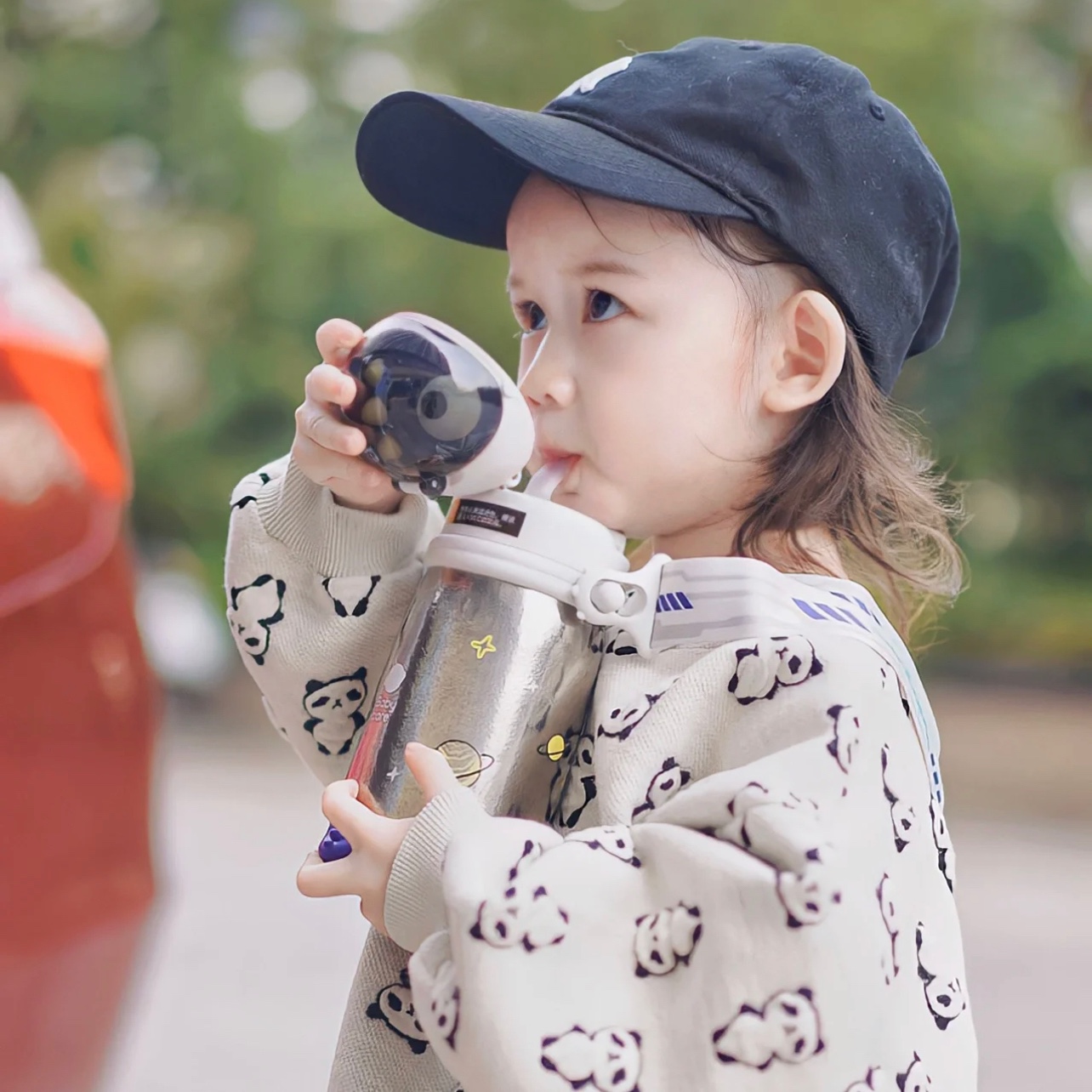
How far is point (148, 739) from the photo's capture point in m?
1.24

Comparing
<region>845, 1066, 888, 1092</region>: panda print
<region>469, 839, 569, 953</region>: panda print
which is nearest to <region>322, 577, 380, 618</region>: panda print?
<region>469, 839, 569, 953</region>: panda print

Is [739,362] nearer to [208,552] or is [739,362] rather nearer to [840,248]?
[840,248]

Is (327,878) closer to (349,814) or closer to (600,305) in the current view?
(349,814)

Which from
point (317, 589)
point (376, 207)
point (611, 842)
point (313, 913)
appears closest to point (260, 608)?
point (317, 589)

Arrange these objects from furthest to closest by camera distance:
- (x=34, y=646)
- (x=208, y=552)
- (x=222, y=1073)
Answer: (x=208, y=552) < (x=222, y=1073) < (x=34, y=646)

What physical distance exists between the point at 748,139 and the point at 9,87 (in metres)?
3.42

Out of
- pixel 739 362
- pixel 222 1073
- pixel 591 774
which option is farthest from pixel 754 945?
pixel 222 1073

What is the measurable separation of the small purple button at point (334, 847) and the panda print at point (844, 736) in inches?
8.5

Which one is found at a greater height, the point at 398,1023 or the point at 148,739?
the point at 148,739

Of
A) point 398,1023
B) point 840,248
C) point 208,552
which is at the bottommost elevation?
point 398,1023

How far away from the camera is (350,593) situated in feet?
2.36

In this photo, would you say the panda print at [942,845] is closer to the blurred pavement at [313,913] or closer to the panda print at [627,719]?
the panda print at [627,719]

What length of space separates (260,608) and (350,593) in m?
0.05

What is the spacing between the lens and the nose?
0.69 metres
